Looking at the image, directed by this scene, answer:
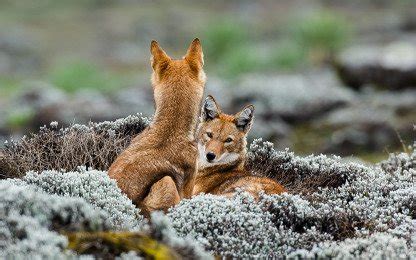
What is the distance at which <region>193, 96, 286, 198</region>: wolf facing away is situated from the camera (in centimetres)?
1076

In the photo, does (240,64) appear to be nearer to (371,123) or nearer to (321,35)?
(321,35)

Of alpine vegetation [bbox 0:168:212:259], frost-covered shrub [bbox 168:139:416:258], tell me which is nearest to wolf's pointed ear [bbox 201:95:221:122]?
frost-covered shrub [bbox 168:139:416:258]

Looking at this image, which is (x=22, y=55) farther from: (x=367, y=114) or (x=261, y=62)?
(x=367, y=114)

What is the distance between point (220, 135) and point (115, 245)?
13.9ft

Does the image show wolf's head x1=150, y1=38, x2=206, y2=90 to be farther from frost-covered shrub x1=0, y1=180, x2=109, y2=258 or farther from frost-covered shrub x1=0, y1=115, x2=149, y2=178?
frost-covered shrub x1=0, y1=180, x2=109, y2=258

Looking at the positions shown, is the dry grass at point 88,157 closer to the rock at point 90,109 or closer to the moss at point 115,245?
the moss at point 115,245

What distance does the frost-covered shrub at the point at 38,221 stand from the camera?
6699 millimetres

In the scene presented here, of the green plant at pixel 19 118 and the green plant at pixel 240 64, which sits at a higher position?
the green plant at pixel 240 64

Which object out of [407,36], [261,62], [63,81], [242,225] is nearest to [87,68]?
[63,81]

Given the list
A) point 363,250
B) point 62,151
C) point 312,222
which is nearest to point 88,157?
point 62,151

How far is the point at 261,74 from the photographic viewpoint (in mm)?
41438

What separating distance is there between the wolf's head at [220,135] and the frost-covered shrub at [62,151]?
114 centimetres

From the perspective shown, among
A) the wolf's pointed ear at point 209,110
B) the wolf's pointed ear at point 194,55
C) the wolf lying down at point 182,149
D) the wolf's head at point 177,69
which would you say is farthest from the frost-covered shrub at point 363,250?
the wolf's pointed ear at point 209,110

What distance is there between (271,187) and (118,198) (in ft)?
6.86
